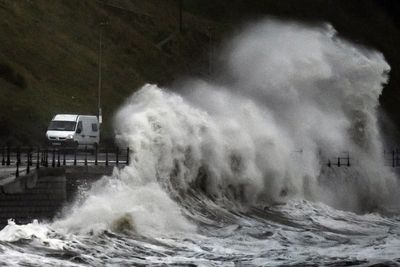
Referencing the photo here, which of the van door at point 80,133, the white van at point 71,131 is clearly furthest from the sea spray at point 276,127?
the van door at point 80,133

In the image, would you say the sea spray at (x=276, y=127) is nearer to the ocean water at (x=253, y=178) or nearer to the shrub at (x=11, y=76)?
the ocean water at (x=253, y=178)

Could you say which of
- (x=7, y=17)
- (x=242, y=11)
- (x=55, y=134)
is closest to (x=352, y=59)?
(x=55, y=134)

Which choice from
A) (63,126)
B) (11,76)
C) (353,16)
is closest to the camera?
(63,126)

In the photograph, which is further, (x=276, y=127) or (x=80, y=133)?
(x=80, y=133)

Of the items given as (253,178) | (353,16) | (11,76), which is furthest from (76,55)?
(353,16)

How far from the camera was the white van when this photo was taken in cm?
4562

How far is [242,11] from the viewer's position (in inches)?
4587

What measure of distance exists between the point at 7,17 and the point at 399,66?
61.2m

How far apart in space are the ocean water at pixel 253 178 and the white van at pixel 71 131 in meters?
5.41

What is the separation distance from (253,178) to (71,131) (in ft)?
38.3

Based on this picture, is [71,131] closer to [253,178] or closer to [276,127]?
[276,127]

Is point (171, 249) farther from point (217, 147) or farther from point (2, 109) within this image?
point (2, 109)

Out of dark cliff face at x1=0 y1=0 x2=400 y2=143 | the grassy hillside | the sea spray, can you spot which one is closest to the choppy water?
the sea spray

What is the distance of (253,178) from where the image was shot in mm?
37312
